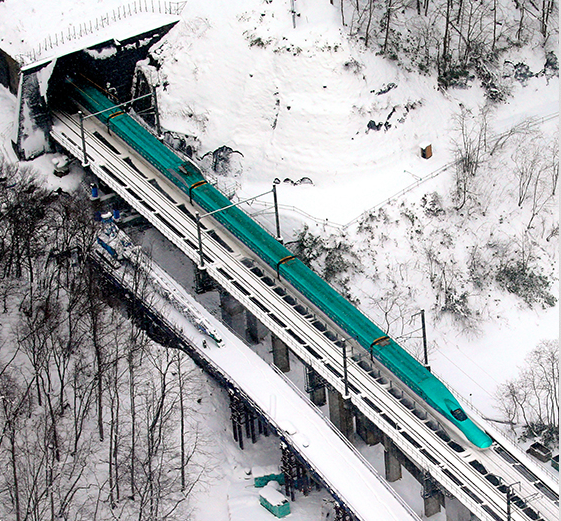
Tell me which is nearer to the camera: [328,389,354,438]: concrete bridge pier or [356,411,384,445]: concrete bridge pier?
[328,389,354,438]: concrete bridge pier

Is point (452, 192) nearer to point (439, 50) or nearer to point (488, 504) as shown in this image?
point (439, 50)

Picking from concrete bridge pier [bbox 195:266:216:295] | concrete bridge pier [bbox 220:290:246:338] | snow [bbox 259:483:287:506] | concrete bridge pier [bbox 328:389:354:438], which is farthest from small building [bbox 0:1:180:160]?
snow [bbox 259:483:287:506]

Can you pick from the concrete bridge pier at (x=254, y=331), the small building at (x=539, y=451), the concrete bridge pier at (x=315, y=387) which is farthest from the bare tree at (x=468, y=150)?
the small building at (x=539, y=451)

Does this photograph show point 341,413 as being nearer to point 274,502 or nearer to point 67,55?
point 274,502

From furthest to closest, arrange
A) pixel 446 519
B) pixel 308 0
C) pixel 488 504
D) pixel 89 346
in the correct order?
pixel 308 0
pixel 89 346
pixel 446 519
pixel 488 504

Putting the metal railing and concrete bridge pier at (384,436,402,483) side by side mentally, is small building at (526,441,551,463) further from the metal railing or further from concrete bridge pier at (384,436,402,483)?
the metal railing

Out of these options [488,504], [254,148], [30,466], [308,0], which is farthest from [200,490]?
[308,0]
